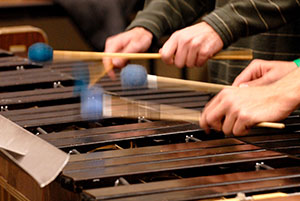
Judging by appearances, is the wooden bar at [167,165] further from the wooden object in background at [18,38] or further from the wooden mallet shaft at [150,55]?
the wooden object in background at [18,38]

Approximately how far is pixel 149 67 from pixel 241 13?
3396 millimetres

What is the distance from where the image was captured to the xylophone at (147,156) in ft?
6.66

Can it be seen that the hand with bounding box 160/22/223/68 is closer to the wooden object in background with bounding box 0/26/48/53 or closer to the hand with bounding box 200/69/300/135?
the hand with bounding box 200/69/300/135

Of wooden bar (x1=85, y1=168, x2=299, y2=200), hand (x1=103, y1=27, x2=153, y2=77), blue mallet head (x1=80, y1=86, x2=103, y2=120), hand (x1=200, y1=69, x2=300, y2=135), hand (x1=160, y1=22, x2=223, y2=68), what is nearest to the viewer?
wooden bar (x1=85, y1=168, x2=299, y2=200)

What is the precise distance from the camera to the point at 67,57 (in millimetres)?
3719

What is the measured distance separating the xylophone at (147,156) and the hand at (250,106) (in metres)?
0.06

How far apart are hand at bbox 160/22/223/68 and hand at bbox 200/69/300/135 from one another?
0.71 metres

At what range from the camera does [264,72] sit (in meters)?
2.93

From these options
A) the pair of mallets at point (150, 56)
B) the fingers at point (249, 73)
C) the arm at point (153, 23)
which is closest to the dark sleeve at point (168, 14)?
the arm at point (153, 23)

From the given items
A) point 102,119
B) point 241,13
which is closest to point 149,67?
point 241,13

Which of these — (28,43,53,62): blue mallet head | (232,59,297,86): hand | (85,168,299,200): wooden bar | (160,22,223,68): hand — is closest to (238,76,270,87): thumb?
(232,59,297,86): hand

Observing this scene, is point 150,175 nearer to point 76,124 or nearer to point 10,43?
point 76,124

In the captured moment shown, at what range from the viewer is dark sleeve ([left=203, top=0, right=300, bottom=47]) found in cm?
319

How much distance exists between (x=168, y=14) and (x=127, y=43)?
0.31m
